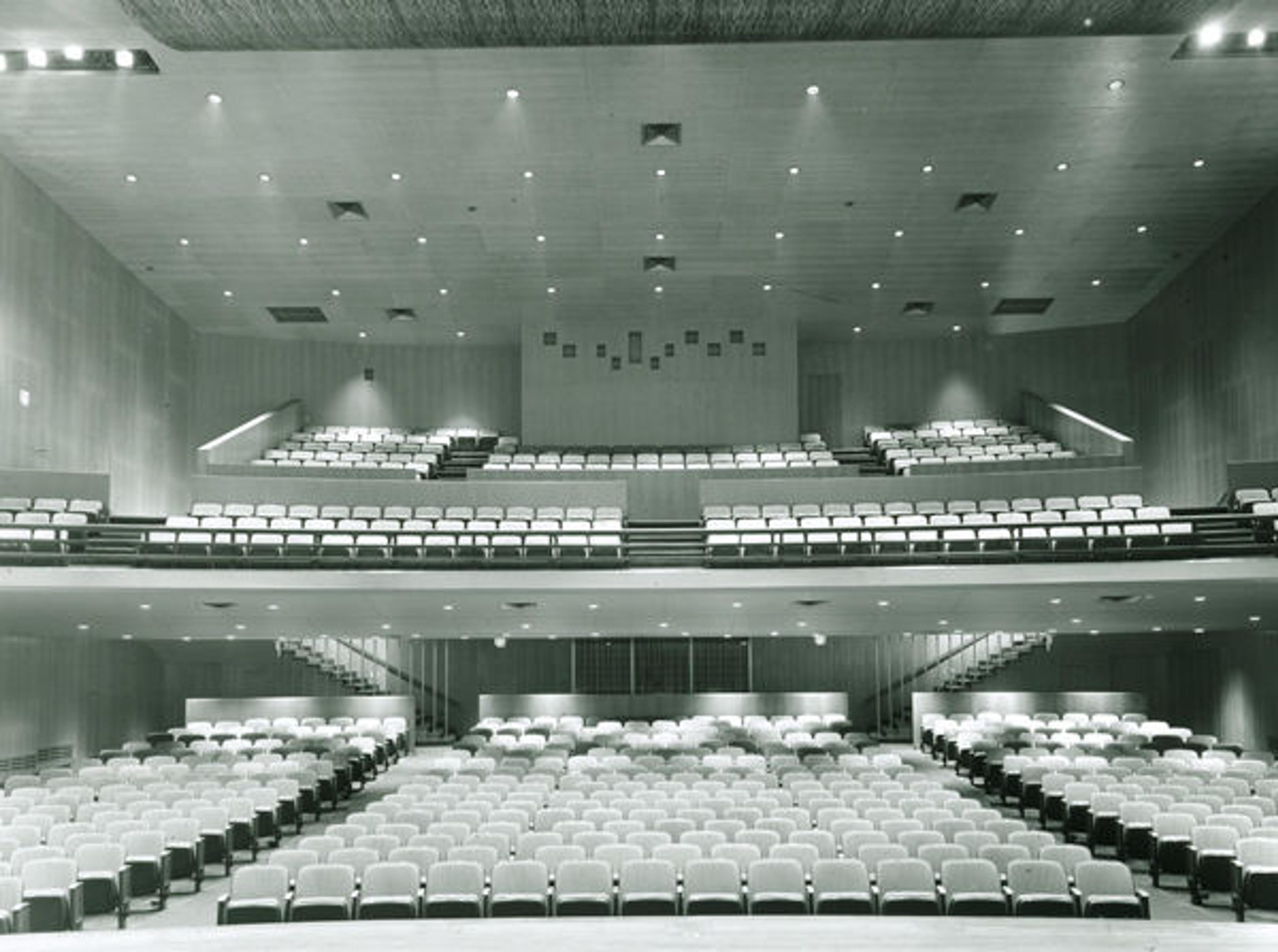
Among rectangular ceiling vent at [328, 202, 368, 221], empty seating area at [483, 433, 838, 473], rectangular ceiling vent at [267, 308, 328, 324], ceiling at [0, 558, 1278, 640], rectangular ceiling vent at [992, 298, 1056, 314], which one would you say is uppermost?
rectangular ceiling vent at [328, 202, 368, 221]

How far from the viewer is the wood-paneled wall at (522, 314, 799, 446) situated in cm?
3002

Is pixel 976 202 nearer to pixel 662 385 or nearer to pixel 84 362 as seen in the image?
pixel 662 385

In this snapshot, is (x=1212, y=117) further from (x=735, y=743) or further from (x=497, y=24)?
(x=497, y=24)

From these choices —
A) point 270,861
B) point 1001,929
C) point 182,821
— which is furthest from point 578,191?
point 1001,929

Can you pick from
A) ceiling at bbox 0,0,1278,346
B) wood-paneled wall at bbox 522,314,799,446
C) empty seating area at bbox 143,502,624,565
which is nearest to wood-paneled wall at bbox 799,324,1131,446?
wood-paneled wall at bbox 522,314,799,446

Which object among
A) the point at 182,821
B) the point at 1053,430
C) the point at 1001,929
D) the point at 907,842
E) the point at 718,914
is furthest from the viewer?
the point at 1053,430

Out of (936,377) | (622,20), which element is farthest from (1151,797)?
(936,377)

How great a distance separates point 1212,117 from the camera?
19.1 metres

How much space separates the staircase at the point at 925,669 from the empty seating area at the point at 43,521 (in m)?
16.1

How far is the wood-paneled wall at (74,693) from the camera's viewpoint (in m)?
21.5

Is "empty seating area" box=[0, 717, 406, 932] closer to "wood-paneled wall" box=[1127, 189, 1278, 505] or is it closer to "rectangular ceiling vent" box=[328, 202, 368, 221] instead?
"rectangular ceiling vent" box=[328, 202, 368, 221]

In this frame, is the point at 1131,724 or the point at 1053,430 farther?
the point at 1053,430

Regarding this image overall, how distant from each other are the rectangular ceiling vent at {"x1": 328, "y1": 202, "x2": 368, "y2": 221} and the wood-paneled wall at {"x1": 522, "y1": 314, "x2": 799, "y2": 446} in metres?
7.49

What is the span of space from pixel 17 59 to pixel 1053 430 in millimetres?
21567
